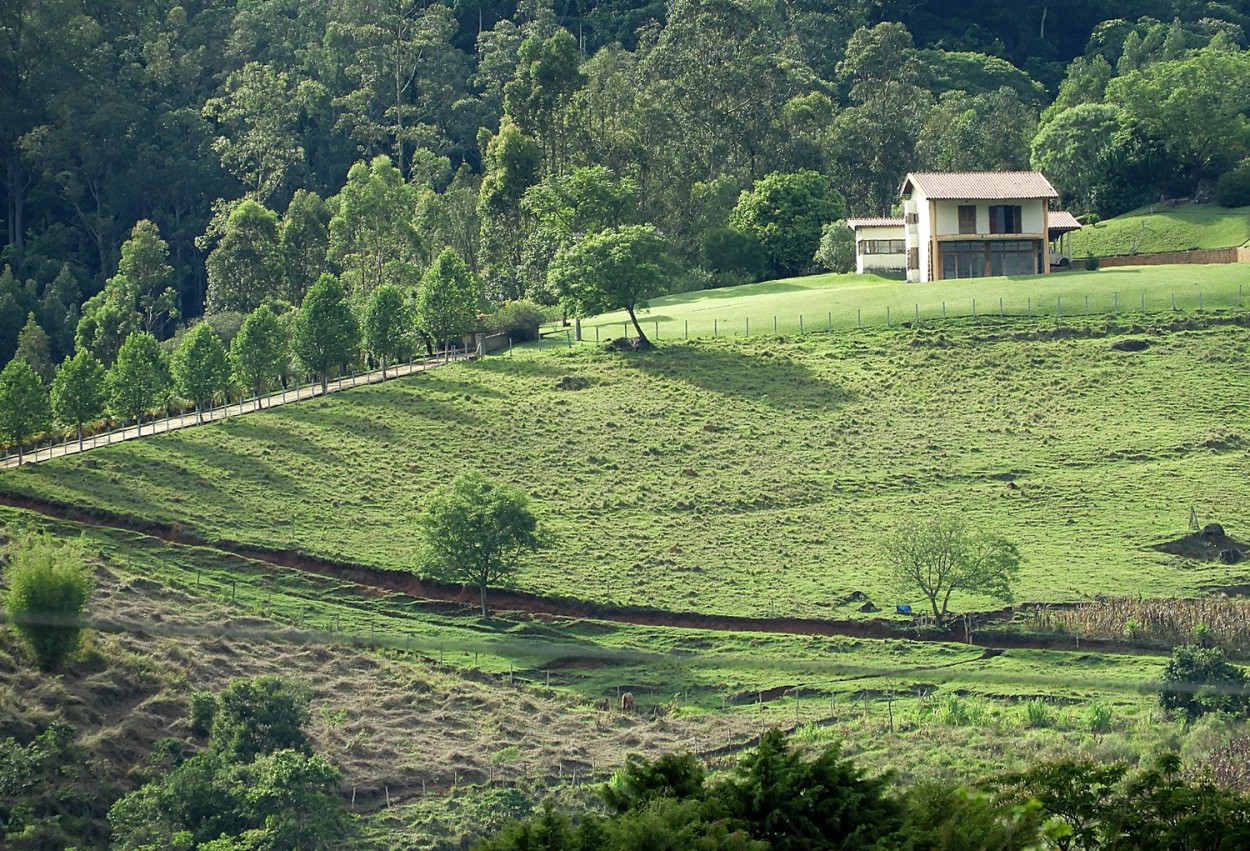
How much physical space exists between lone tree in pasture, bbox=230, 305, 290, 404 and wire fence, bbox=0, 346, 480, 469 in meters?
1.13

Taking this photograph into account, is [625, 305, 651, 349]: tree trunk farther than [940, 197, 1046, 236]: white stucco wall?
No

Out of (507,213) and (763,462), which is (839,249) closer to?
(507,213)

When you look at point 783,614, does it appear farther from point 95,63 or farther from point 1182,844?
point 95,63

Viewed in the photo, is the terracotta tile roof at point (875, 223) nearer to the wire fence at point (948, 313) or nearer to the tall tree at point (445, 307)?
the wire fence at point (948, 313)

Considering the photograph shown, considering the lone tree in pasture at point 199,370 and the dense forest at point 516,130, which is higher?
the dense forest at point 516,130

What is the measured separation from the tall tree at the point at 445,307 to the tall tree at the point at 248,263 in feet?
92.2

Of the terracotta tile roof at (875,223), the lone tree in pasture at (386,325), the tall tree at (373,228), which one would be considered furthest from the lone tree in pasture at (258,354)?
the terracotta tile roof at (875,223)

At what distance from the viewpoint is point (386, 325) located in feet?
327

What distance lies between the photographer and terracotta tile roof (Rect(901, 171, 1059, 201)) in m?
108

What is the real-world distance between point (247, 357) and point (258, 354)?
0.51m

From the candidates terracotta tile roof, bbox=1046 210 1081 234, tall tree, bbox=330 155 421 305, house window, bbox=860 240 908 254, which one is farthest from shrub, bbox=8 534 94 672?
terracotta tile roof, bbox=1046 210 1081 234

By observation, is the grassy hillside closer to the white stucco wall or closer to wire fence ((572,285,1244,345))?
the white stucco wall

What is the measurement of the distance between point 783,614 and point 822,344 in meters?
31.2

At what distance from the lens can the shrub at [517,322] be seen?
4186 inches
